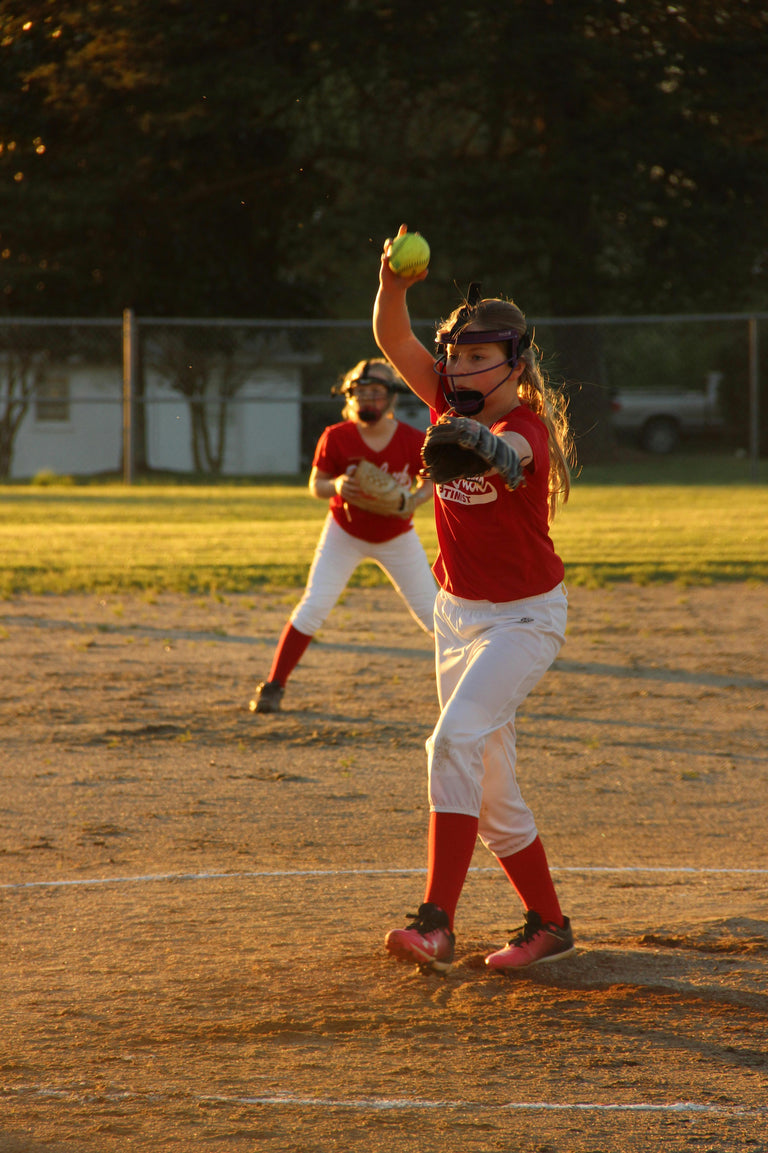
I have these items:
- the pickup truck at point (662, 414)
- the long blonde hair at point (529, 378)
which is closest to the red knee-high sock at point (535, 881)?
the long blonde hair at point (529, 378)

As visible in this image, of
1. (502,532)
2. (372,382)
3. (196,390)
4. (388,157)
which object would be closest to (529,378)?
(502,532)

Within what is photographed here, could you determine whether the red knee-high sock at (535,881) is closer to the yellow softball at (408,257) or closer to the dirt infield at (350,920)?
the dirt infield at (350,920)

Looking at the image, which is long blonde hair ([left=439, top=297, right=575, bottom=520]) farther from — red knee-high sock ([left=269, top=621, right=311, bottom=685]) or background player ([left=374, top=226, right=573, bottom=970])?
red knee-high sock ([left=269, top=621, right=311, bottom=685])

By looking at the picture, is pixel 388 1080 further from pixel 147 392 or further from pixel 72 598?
pixel 147 392

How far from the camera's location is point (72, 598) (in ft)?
43.6

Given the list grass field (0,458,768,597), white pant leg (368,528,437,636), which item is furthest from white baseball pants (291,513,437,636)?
grass field (0,458,768,597)

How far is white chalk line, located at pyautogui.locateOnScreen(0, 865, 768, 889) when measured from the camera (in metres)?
5.40

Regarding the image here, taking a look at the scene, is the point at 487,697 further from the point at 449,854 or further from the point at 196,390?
the point at 196,390

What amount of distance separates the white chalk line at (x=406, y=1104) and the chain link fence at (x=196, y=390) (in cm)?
2037

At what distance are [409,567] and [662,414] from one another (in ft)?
102

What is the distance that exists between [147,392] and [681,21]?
43.1 ft

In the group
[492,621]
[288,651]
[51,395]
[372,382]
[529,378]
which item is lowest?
[288,651]

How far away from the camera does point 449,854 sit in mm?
4199

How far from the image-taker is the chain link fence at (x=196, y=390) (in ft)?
85.6
